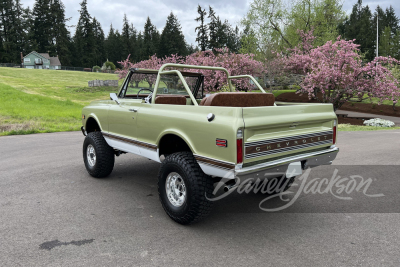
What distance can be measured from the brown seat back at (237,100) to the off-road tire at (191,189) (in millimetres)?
772

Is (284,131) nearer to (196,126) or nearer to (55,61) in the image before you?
(196,126)

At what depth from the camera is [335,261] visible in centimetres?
281

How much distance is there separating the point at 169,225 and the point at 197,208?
497mm

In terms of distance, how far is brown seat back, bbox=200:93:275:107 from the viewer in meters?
3.92

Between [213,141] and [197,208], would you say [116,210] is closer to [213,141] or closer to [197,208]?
[197,208]

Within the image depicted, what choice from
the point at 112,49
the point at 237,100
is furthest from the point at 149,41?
the point at 237,100

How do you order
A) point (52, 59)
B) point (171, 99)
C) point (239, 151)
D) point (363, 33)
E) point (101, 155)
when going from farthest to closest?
1. point (52, 59)
2. point (363, 33)
3. point (101, 155)
4. point (171, 99)
5. point (239, 151)

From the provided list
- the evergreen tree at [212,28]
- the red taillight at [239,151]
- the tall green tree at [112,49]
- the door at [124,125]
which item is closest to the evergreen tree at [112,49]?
the tall green tree at [112,49]

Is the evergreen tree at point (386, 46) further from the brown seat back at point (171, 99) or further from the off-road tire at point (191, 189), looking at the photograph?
the off-road tire at point (191, 189)

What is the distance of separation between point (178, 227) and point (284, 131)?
64.7 inches

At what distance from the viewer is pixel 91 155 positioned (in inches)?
222

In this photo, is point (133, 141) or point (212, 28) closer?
point (133, 141)

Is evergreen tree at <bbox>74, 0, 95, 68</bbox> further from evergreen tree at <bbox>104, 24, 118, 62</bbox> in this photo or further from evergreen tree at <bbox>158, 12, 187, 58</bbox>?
evergreen tree at <bbox>158, 12, 187, 58</bbox>

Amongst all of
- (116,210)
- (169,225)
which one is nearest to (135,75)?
(116,210)
